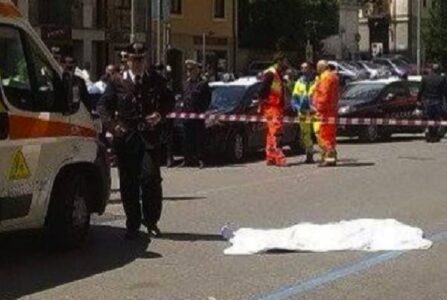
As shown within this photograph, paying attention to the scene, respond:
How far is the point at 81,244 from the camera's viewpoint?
9.98 m

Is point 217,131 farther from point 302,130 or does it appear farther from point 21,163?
point 21,163

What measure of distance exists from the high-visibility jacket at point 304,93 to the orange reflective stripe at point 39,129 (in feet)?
32.4

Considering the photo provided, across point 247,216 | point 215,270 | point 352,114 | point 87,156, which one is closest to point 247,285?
point 215,270

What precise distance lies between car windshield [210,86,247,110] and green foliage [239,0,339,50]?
3571 centimetres

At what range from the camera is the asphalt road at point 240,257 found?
7961mm

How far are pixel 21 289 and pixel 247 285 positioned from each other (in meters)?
1.76

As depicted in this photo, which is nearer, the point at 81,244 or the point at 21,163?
the point at 21,163

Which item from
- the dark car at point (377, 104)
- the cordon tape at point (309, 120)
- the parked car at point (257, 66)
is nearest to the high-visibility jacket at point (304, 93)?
the cordon tape at point (309, 120)

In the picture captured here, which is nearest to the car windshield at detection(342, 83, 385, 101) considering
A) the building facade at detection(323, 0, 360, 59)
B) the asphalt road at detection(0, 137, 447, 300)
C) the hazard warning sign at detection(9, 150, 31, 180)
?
the asphalt road at detection(0, 137, 447, 300)

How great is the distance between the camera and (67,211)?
31.1ft

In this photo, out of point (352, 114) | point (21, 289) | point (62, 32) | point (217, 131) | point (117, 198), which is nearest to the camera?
point (21, 289)

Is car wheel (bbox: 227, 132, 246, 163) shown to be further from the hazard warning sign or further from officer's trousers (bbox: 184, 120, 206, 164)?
the hazard warning sign

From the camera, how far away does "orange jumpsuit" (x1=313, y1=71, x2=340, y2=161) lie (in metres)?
18.1

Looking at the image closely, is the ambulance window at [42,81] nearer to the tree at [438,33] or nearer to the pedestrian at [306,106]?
the pedestrian at [306,106]
